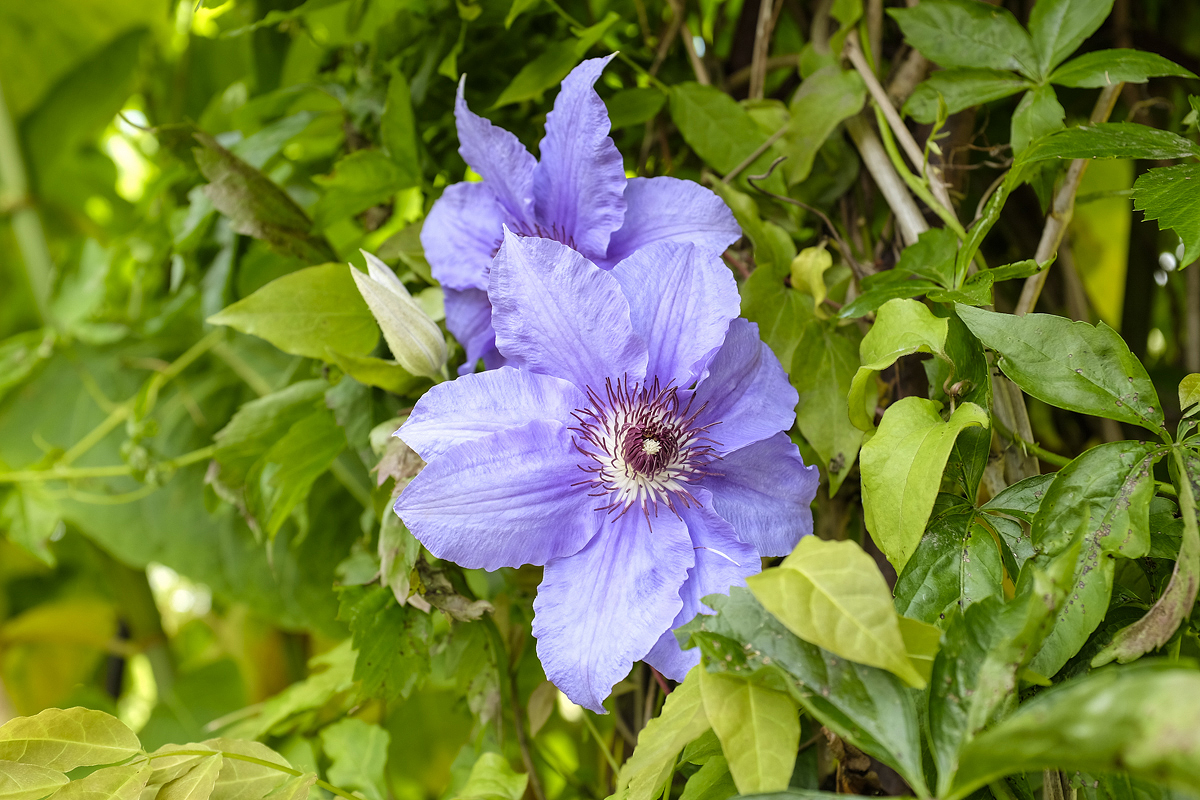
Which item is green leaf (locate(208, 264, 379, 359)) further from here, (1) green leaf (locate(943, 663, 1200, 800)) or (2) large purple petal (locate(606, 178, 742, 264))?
(1) green leaf (locate(943, 663, 1200, 800))

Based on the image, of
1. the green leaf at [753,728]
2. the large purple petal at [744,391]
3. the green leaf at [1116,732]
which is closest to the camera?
the green leaf at [1116,732]

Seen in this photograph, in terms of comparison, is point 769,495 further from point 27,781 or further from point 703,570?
point 27,781

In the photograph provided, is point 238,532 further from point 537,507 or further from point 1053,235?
point 1053,235

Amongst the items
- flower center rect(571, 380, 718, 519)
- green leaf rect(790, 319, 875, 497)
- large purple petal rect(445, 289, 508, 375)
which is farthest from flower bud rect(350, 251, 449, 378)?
green leaf rect(790, 319, 875, 497)

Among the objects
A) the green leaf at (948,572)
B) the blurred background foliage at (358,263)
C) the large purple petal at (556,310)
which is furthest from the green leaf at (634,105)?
the green leaf at (948,572)

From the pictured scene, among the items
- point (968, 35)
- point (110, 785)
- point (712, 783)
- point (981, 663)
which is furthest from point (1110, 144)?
point (110, 785)

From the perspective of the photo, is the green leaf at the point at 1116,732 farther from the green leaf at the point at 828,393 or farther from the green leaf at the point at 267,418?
the green leaf at the point at 267,418
